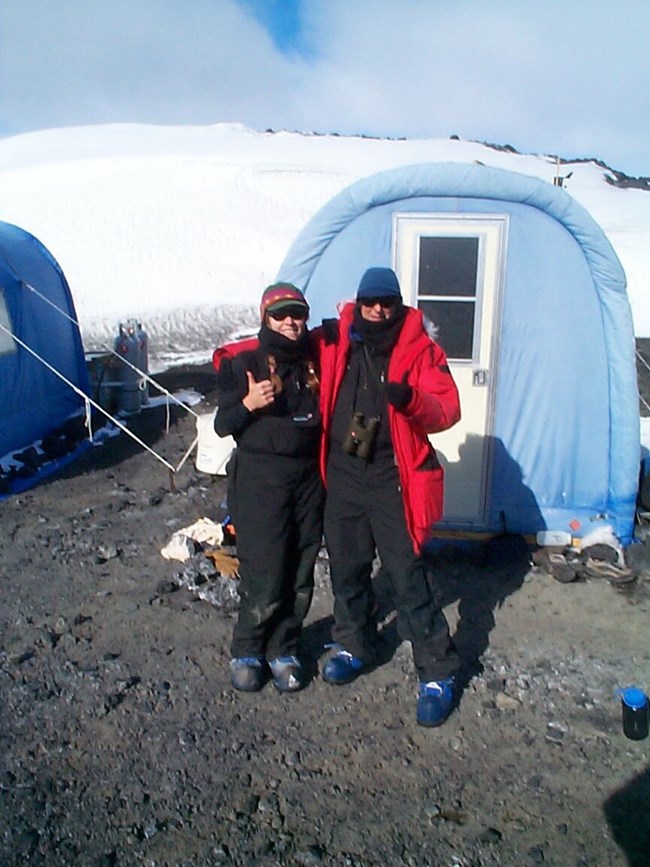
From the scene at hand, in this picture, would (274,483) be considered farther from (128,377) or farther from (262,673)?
(128,377)

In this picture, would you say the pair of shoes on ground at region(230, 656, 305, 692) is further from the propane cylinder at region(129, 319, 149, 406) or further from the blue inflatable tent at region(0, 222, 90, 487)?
the propane cylinder at region(129, 319, 149, 406)

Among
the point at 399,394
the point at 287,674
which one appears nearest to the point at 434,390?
the point at 399,394

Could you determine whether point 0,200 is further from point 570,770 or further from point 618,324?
point 570,770

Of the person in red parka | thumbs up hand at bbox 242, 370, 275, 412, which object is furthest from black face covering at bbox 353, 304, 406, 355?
thumbs up hand at bbox 242, 370, 275, 412

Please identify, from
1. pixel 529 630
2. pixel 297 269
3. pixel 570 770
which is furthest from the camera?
pixel 297 269

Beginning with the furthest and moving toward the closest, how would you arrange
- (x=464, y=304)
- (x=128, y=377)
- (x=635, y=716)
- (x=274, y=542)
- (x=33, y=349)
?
(x=128, y=377), (x=33, y=349), (x=464, y=304), (x=274, y=542), (x=635, y=716)

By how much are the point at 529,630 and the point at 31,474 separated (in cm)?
530

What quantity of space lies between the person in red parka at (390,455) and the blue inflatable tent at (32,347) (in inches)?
182

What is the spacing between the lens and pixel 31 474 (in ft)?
24.6

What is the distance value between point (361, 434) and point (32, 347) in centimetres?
628

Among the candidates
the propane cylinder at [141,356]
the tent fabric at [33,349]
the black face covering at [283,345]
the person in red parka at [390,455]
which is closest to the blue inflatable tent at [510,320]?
the person in red parka at [390,455]

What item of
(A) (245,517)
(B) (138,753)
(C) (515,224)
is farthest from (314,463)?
(C) (515,224)

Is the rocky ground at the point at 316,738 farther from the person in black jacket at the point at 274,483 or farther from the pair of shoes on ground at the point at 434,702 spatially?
the person in black jacket at the point at 274,483

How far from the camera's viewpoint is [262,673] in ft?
12.5
